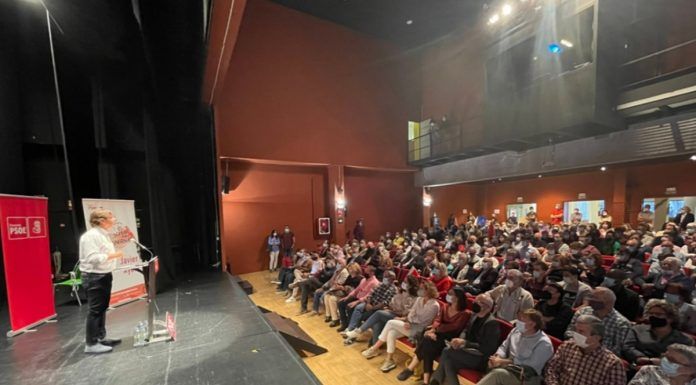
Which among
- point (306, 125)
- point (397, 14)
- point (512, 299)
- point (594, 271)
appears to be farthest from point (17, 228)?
point (397, 14)

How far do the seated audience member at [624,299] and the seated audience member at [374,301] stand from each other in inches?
97.5

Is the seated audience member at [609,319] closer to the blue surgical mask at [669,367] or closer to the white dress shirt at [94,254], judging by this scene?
the blue surgical mask at [669,367]

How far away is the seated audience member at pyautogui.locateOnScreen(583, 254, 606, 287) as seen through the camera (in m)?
3.71

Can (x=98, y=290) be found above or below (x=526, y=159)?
below

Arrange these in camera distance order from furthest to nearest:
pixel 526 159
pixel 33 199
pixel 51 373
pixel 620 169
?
pixel 620 169, pixel 526 159, pixel 33 199, pixel 51 373

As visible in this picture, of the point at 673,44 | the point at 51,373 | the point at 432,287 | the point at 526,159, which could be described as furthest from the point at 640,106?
the point at 51,373

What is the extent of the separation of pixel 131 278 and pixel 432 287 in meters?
4.29

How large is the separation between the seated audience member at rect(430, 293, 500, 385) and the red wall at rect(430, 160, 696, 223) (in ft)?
28.3

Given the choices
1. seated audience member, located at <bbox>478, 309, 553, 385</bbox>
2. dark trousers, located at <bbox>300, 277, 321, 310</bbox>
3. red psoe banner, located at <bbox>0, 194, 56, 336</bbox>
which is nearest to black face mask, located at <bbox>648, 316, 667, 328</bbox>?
Result: seated audience member, located at <bbox>478, 309, 553, 385</bbox>

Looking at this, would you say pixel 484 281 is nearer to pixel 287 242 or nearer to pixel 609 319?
pixel 609 319

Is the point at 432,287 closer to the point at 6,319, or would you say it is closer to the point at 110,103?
the point at 6,319

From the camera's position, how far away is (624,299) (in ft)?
9.50

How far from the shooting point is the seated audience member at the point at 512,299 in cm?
316

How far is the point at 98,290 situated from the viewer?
243 centimetres
